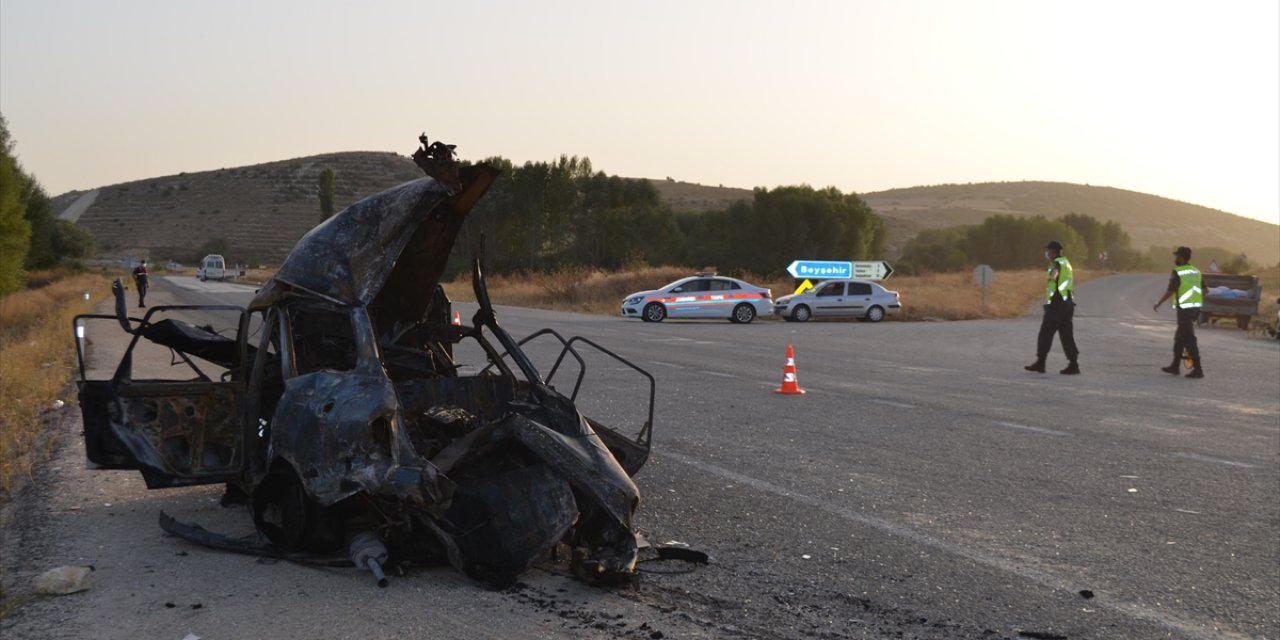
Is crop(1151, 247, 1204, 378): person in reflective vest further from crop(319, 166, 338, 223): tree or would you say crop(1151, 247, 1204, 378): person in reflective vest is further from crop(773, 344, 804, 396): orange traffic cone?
crop(319, 166, 338, 223): tree

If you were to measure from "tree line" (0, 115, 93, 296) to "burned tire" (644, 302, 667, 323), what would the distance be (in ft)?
72.9

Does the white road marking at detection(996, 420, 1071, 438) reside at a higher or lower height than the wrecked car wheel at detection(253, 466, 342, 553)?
lower

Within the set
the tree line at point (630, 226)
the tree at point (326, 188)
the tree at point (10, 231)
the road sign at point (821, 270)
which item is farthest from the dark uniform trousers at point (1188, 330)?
the tree at point (326, 188)

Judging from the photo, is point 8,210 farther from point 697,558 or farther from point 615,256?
point 697,558

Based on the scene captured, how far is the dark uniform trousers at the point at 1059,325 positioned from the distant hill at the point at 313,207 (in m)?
94.1

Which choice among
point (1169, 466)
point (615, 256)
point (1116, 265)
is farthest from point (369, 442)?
point (1116, 265)

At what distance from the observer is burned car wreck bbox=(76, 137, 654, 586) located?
17.6 feet

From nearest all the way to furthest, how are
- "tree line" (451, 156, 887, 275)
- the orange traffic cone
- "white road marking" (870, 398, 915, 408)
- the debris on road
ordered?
the debris on road, "white road marking" (870, 398, 915, 408), the orange traffic cone, "tree line" (451, 156, 887, 275)

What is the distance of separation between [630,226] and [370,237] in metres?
64.5

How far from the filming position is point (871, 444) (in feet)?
33.3

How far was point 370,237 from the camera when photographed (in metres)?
5.95

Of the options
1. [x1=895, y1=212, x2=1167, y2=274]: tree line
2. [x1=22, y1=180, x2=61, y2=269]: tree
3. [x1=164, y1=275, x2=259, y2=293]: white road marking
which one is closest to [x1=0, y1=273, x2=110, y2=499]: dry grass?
[x1=164, y1=275, x2=259, y2=293]: white road marking

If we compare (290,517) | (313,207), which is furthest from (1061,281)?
(313,207)

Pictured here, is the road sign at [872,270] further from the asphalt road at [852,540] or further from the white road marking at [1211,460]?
the white road marking at [1211,460]
